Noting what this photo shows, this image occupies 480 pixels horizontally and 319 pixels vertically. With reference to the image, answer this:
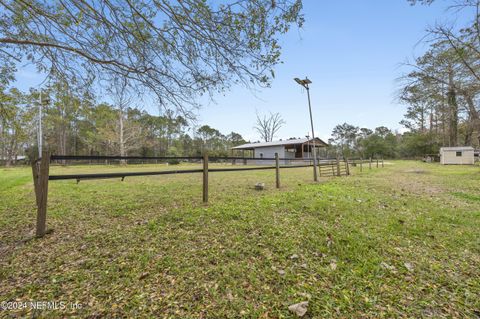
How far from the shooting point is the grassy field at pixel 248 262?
1.68 metres

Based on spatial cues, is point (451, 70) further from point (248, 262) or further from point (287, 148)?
point (287, 148)

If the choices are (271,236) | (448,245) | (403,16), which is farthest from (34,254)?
(403,16)

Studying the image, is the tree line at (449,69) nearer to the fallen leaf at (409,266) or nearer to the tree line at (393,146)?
the fallen leaf at (409,266)

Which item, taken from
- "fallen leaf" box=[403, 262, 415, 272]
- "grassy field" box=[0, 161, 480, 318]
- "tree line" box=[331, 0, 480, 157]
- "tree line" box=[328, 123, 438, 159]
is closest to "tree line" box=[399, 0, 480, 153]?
"tree line" box=[331, 0, 480, 157]

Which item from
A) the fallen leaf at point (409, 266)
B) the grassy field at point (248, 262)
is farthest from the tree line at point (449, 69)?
the fallen leaf at point (409, 266)

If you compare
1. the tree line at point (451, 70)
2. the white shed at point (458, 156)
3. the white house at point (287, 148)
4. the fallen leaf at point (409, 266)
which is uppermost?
the tree line at point (451, 70)

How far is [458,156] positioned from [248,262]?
2903 cm

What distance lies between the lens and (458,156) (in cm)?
2059

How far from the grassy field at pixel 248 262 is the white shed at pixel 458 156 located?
2422 cm

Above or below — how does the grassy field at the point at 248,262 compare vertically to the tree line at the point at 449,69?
below

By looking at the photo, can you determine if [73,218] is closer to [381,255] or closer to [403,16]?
[381,255]

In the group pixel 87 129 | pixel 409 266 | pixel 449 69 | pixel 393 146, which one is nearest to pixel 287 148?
pixel 449 69

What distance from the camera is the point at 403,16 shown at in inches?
218

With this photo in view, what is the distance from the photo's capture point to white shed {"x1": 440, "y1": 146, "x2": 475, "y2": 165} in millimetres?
20134
